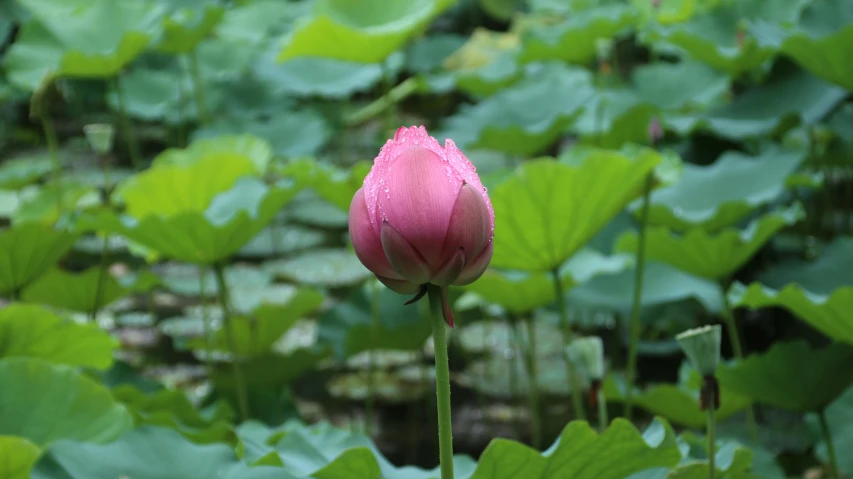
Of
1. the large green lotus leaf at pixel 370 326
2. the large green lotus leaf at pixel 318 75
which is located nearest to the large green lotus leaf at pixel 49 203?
the large green lotus leaf at pixel 370 326

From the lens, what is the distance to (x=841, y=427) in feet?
3.60

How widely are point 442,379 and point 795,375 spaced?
26.9 inches

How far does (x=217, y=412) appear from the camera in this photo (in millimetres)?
1188

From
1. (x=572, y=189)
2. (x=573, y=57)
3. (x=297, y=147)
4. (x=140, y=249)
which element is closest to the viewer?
(x=572, y=189)

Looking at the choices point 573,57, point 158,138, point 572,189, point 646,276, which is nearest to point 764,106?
point 646,276

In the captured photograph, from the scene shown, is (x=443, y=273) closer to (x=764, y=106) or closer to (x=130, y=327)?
(x=764, y=106)

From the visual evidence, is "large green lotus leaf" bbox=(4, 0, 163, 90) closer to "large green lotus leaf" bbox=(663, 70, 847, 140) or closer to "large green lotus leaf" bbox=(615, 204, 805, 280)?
"large green lotus leaf" bbox=(663, 70, 847, 140)

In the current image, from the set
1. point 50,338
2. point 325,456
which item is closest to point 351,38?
point 50,338

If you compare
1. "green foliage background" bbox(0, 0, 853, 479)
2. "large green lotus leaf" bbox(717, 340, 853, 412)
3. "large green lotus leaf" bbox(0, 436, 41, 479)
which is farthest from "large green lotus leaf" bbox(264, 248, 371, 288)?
"large green lotus leaf" bbox(0, 436, 41, 479)

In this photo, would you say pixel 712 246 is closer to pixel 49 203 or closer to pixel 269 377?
pixel 269 377

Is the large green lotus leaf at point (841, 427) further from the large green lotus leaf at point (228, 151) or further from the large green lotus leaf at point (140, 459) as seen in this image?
the large green lotus leaf at point (228, 151)

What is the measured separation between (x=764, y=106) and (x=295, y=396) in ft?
3.68

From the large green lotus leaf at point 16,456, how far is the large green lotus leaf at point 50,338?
0.32 m

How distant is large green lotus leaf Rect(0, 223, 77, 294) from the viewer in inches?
45.0
